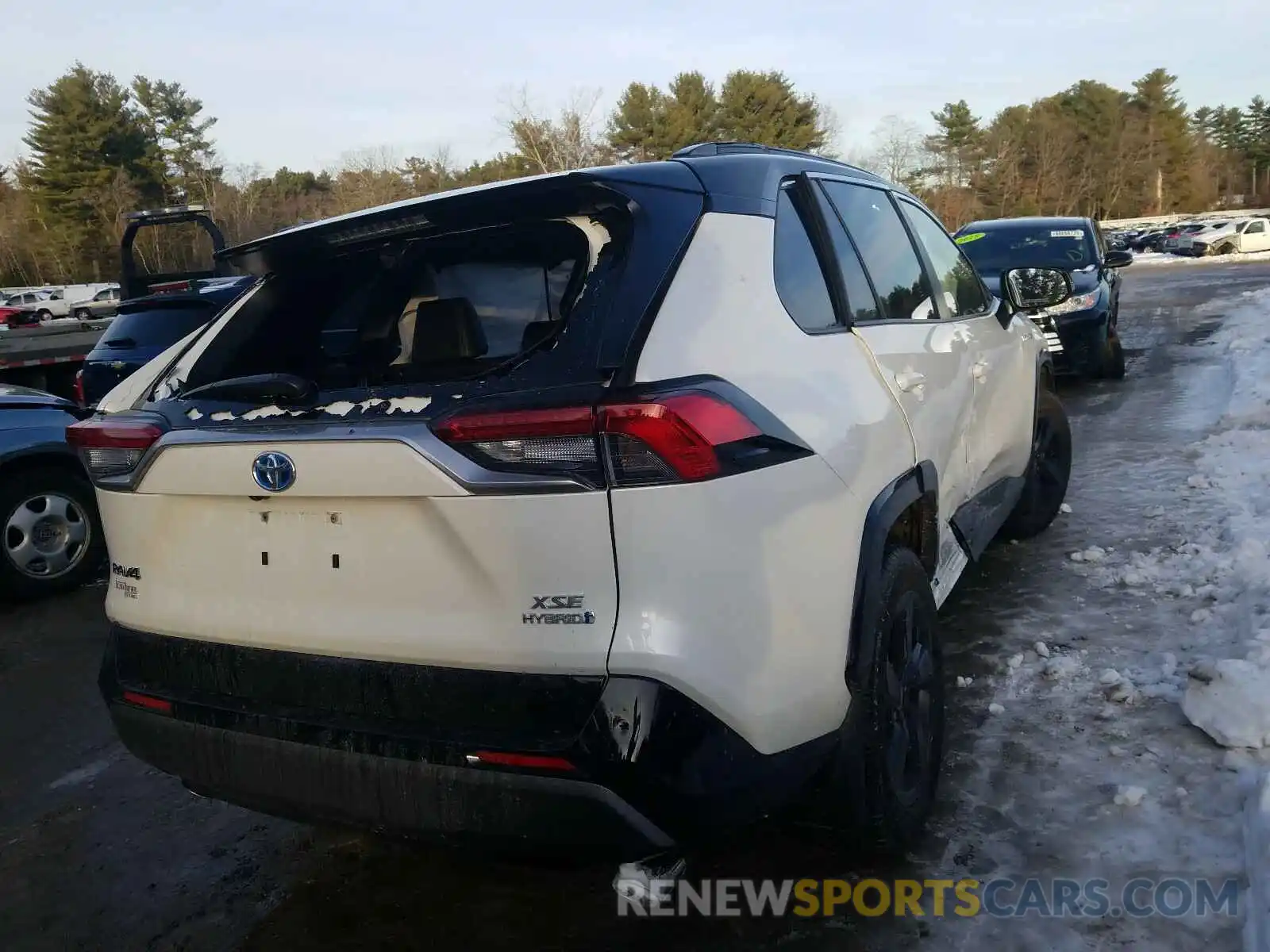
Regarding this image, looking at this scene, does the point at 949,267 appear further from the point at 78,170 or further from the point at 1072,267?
the point at 78,170

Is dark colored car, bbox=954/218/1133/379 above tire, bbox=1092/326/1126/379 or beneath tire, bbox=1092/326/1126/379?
above

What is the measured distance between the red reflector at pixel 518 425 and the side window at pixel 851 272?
3.97 feet

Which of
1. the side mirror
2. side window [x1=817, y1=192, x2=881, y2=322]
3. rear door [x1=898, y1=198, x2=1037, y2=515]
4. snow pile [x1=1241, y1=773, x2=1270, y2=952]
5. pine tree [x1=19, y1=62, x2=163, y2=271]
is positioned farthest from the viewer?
pine tree [x1=19, y1=62, x2=163, y2=271]

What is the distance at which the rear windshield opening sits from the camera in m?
2.38

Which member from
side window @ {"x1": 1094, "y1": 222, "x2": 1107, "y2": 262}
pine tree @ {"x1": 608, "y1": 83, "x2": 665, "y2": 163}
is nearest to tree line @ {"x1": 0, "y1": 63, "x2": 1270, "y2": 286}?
pine tree @ {"x1": 608, "y1": 83, "x2": 665, "y2": 163}

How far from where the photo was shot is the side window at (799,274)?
2.49m

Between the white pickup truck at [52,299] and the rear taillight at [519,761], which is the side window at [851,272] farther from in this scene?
the white pickup truck at [52,299]

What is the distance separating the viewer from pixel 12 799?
11.6 feet

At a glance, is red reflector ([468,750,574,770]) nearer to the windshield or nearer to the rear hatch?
the rear hatch

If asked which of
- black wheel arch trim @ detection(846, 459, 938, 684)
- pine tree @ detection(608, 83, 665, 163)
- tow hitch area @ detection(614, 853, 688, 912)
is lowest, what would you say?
tow hitch area @ detection(614, 853, 688, 912)

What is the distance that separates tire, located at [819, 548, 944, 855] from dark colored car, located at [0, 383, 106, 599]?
5135mm

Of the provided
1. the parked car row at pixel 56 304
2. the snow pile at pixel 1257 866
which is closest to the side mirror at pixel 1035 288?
the snow pile at pixel 1257 866

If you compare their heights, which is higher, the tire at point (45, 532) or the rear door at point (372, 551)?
the rear door at point (372, 551)

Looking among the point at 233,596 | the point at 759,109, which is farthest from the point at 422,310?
the point at 759,109
